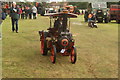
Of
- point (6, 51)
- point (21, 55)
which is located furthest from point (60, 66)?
point (6, 51)

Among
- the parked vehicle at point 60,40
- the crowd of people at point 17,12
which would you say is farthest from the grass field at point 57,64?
the crowd of people at point 17,12

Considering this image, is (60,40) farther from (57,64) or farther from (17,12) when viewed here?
(17,12)

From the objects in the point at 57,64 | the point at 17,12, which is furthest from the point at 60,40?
the point at 17,12

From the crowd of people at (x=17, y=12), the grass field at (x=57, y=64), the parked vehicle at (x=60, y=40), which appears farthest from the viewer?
the crowd of people at (x=17, y=12)

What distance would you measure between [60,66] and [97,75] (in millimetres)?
1305

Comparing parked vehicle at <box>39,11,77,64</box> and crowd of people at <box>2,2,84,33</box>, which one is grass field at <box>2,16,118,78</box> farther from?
crowd of people at <box>2,2,84,33</box>

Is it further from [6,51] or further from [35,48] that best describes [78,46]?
[6,51]

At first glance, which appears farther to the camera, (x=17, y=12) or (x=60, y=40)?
(x=17, y=12)

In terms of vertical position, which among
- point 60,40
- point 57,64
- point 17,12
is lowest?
point 57,64

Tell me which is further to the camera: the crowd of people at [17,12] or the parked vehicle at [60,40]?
the crowd of people at [17,12]

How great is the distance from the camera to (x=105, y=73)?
6340 mm

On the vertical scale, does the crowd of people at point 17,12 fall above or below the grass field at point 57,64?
above

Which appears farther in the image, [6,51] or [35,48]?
[35,48]

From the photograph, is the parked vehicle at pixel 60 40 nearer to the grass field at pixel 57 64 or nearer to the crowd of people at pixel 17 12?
the grass field at pixel 57 64
